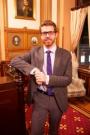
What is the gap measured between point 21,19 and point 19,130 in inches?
135

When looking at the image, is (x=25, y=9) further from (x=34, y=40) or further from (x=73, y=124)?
(x=73, y=124)

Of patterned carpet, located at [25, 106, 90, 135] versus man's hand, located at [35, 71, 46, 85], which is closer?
man's hand, located at [35, 71, 46, 85]

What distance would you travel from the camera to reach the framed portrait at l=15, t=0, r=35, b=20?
479cm

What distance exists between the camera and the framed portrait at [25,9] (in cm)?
479

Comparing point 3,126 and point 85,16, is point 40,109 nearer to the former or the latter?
point 3,126

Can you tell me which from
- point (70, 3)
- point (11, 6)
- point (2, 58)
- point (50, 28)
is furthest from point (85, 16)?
point (50, 28)

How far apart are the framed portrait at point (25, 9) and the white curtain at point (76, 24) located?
43.9 inches

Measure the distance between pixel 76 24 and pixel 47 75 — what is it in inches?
131

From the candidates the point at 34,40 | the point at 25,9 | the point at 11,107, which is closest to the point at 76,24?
the point at 34,40

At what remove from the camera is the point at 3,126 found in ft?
6.60

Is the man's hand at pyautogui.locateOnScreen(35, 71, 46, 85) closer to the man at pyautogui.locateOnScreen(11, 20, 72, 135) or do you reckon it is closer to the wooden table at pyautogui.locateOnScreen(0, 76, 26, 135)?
the man at pyautogui.locateOnScreen(11, 20, 72, 135)

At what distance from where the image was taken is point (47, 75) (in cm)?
171

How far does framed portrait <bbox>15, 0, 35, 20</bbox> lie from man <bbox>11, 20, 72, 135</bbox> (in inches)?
128

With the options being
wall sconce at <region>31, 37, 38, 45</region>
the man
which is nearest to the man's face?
the man
